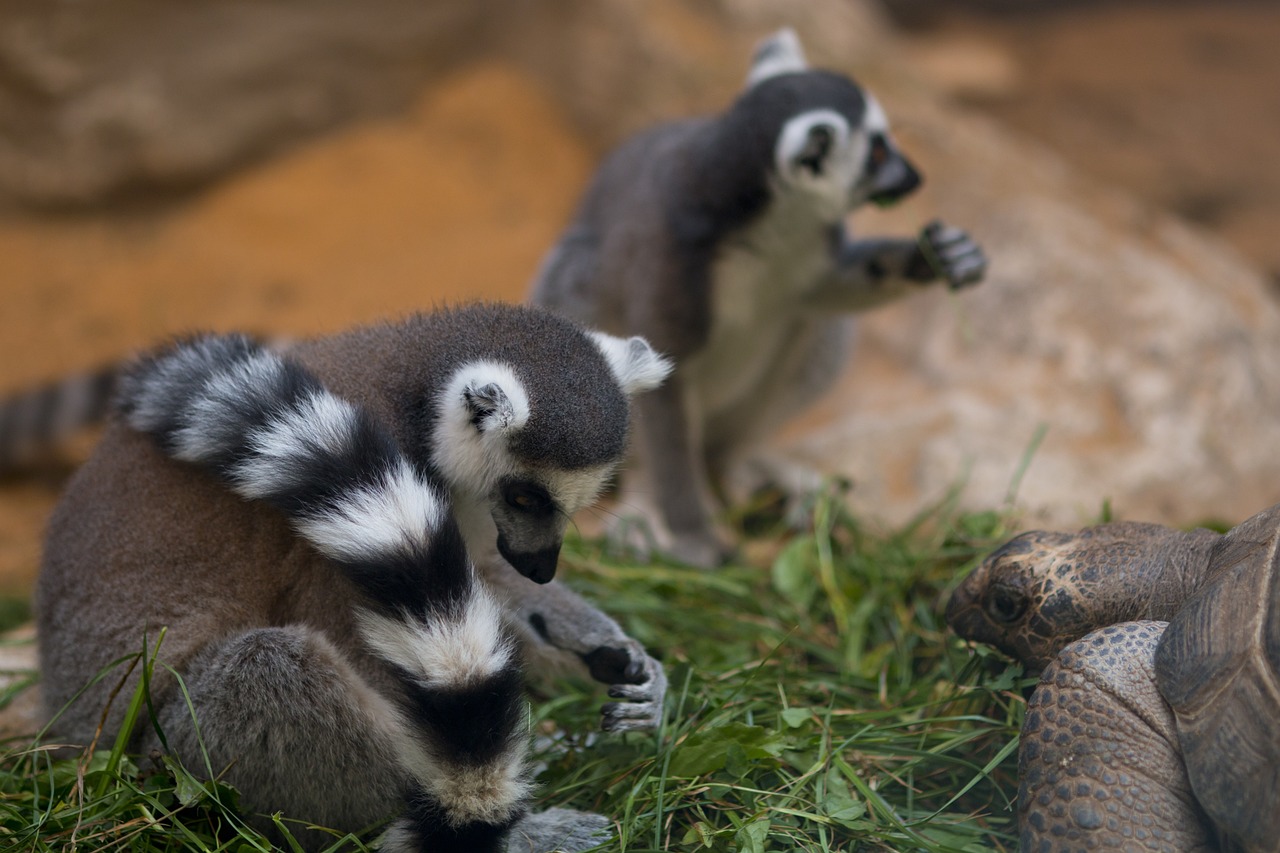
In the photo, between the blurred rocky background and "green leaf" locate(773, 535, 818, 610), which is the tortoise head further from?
the blurred rocky background

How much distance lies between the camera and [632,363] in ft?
12.0

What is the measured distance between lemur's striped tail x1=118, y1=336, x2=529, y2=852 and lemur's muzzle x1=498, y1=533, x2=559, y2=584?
15.9 inches

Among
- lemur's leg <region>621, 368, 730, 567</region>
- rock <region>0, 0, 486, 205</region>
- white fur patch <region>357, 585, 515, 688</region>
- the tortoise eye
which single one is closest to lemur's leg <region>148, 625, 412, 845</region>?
white fur patch <region>357, 585, 515, 688</region>

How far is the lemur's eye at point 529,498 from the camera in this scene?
11.1 feet

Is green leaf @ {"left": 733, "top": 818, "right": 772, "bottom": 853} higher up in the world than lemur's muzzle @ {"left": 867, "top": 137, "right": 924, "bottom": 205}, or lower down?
lower down

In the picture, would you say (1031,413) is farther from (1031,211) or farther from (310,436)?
(310,436)

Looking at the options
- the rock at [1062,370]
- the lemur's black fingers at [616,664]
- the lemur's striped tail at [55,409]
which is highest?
the lemur's striped tail at [55,409]

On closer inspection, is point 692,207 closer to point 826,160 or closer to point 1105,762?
point 826,160

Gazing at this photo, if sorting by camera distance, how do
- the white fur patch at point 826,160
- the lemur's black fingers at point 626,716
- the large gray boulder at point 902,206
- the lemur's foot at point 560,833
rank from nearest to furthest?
the lemur's foot at point 560,833
the lemur's black fingers at point 626,716
the white fur patch at point 826,160
the large gray boulder at point 902,206

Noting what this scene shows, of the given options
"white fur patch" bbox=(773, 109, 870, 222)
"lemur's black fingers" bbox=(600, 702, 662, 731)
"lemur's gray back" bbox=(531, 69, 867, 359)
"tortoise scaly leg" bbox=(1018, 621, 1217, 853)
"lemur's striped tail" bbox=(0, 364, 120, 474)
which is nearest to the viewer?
"tortoise scaly leg" bbox=(1018, 621, 1217, 853)

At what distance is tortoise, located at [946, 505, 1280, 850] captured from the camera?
259cm

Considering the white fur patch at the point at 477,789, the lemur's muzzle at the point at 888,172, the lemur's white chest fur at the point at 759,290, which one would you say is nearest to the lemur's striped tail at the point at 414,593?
the white fur patch at the point at 477,789

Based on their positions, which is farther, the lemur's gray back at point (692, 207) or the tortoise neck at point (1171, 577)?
the lemur's gray back at point (692, 207)

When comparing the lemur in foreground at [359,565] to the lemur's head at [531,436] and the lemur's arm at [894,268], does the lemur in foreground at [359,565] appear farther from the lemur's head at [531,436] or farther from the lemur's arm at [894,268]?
the lemur's arm at [894,268]
